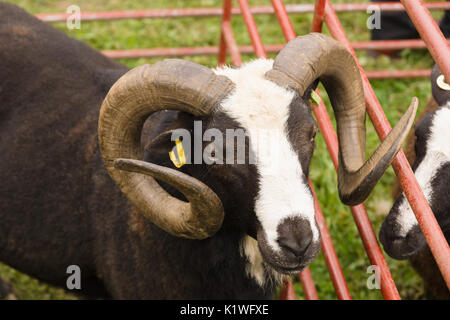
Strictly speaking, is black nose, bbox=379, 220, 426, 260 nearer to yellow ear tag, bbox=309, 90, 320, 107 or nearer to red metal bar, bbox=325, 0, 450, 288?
red metal bar, bbox=325, 0, 450, 288

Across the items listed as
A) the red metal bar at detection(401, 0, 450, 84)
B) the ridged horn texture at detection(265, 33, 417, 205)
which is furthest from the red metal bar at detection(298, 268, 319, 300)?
the red metal bar at detection(401, 0, 450, 84)

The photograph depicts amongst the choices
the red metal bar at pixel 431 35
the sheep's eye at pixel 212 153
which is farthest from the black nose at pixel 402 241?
the sheep's eye at pixel 212 153

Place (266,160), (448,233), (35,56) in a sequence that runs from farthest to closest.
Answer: (35,56), (448,233), (266,160)

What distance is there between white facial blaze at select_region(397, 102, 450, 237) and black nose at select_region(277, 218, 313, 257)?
0.93 metres

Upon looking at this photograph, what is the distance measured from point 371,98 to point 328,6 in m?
0.87

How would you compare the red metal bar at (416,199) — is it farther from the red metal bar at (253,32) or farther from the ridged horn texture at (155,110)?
the red metal bar at (253,32)

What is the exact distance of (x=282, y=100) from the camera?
9.04 ft

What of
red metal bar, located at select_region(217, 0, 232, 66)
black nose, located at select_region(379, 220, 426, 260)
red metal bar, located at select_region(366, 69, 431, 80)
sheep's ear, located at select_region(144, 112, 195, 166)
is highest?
red metal bar, located at select_region(366, 69, 431, 80)

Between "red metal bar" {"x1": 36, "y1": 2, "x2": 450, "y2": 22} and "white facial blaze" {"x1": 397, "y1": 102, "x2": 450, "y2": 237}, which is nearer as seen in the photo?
"white facial blaze" {"x1": 397, "y1": 102, "x2": 450, "y2": 237}

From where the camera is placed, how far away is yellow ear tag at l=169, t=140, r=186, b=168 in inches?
115

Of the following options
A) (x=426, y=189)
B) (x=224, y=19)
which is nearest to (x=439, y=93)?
(x=426, y=189)

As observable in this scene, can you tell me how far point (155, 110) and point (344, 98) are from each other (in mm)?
1200

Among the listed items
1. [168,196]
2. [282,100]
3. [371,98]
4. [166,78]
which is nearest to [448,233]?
[371,98]
